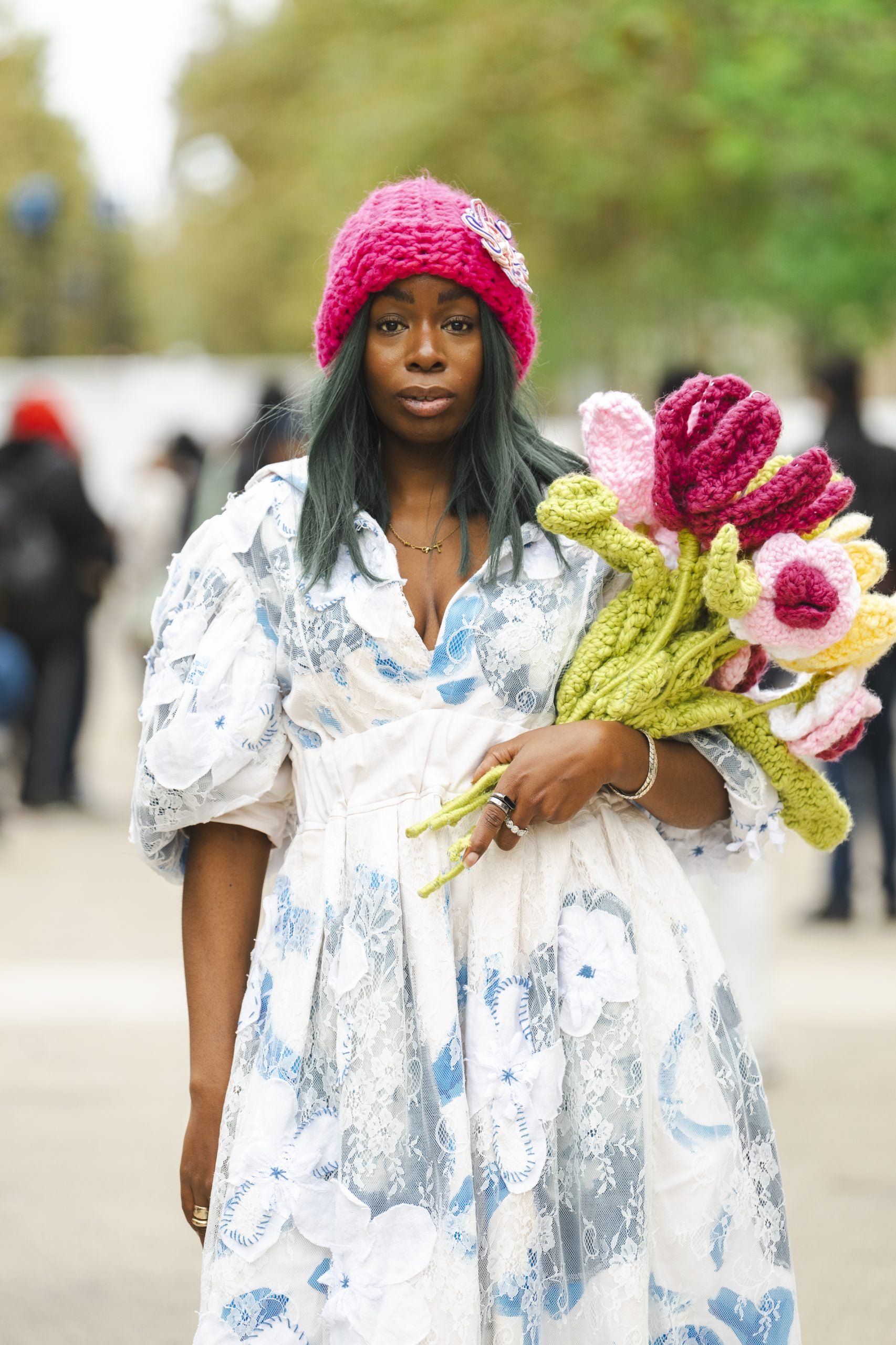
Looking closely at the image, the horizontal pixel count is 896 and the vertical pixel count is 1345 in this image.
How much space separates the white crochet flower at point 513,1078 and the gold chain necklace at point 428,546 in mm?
612

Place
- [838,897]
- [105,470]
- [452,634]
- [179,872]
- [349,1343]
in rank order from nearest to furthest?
[349,1343]
[452,634]
[179,872]
[838,897]
[105,470]

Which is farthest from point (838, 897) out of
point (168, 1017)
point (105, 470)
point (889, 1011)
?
point (105, 470)

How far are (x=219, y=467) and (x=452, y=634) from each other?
5.18 meters

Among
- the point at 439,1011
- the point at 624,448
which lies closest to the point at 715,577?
the point at 624,448

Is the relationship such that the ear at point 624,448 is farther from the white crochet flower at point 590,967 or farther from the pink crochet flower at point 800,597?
the white crochet flower at point 590,967

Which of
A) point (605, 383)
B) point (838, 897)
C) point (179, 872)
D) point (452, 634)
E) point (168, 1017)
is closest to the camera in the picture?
point (452, 634)

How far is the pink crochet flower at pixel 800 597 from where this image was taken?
2389 millimetres

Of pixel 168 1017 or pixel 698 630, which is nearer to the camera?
pixel 698 630

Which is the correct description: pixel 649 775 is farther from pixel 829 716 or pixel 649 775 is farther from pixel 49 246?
pixel 49 246

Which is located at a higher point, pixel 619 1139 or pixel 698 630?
pixel 698 630

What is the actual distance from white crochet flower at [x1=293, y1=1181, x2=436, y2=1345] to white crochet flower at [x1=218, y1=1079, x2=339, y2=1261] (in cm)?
3

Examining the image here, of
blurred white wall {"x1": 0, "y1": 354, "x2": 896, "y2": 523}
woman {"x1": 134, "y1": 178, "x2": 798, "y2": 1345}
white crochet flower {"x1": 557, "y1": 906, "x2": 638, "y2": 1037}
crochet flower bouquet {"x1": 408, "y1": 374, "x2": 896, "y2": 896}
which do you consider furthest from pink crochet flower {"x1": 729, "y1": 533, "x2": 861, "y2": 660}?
blurred white wall {"x1": 0, "y1": 354, "x2": 896, "y2": 523}

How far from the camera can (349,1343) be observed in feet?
7.45

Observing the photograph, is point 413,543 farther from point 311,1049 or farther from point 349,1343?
point 349,1343
